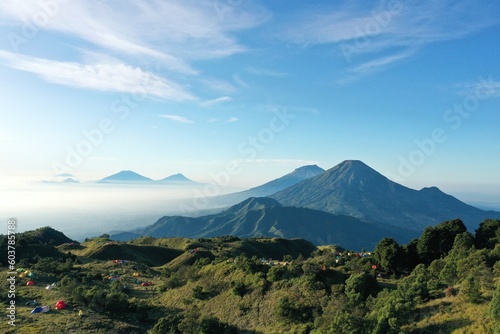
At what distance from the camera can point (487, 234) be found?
56.6 meters

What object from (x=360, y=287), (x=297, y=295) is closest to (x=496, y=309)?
(x=360, y=287)

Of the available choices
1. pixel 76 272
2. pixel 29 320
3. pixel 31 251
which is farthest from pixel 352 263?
pixel 31 251

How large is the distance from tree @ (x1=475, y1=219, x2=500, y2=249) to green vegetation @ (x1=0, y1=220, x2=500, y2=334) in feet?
0.50

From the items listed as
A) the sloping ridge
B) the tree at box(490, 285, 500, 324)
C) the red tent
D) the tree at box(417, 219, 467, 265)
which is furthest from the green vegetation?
the sloping ridge

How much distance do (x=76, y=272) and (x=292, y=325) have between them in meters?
47.1

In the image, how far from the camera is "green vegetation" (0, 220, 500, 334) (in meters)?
26.1

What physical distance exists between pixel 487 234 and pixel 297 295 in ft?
143

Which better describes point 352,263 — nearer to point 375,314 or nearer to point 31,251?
point 375,314

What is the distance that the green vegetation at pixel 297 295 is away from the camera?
1029 inches

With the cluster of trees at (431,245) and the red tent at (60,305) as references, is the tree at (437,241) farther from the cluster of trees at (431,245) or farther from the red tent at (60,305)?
the red tent at (60,305)

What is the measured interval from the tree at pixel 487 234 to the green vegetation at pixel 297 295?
6.0 inches

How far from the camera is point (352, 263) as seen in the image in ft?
156

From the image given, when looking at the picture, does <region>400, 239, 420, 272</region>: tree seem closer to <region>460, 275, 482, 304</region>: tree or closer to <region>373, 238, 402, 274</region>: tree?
<region>373, 238, 402, 274</region>: tree

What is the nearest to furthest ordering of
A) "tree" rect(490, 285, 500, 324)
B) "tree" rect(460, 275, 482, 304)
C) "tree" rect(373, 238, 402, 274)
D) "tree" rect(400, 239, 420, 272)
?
"tree" rect(490, 285, 500, 324) < "tree" rect(460, 275, 482, 304) < "tree" rect(373, 238, 402, 274) < "tree" rect(400, 239, 420, 272)
